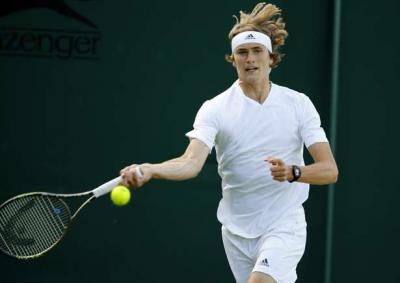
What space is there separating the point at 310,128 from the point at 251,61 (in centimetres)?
46

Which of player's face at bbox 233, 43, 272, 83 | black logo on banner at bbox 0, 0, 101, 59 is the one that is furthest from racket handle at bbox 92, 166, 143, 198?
black logo on banner at bbox 0, 0, 101, 59

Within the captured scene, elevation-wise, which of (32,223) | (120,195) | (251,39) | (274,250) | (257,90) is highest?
(251,39)

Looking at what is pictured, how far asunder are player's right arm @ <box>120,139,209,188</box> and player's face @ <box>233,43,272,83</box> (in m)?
0.49

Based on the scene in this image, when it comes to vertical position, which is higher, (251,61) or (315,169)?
(251,61)

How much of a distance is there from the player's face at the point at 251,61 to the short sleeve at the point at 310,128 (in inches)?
11.8

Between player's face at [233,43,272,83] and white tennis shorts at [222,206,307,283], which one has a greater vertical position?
player's face at [233,43,272,83]

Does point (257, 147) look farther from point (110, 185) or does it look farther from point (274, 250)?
point (110, 185)

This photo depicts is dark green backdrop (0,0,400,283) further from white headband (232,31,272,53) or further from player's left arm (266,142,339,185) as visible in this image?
player's left arm (266,142,339,185)

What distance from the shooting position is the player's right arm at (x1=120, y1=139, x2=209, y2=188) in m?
3.97

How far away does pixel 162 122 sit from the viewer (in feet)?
20.9

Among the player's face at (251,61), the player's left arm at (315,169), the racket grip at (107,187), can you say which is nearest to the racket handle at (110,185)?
the racket grip at (107,187)

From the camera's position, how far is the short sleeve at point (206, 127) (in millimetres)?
4599

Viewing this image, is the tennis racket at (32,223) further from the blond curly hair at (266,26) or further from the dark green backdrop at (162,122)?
the dark green backdrop at (162,122)

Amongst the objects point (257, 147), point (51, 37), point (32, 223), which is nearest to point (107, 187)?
point (32, 223)
